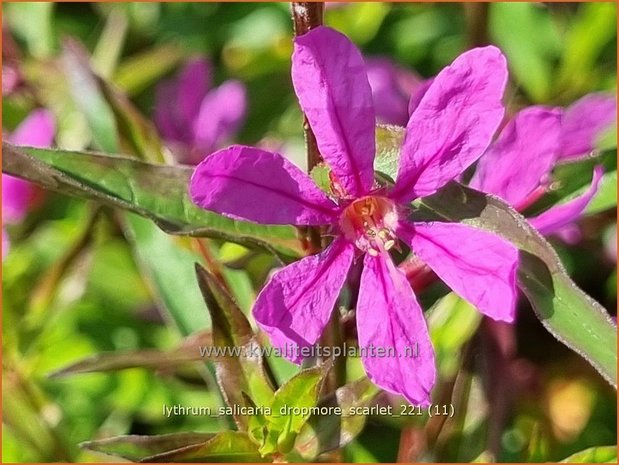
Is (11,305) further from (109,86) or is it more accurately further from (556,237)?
(556,237)

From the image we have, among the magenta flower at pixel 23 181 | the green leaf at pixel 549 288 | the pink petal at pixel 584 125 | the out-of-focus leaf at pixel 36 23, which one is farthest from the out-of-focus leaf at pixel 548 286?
the out-of-focus leaf at pixel 36 23

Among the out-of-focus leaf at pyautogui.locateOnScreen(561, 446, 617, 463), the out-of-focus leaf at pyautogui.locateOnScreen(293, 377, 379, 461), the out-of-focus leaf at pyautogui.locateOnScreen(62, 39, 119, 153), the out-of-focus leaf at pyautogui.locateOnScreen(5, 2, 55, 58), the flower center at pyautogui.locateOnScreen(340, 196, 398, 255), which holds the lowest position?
the out-of-focus leaf at pyautogui.locateOnScreen(561, 446, 617, 463)

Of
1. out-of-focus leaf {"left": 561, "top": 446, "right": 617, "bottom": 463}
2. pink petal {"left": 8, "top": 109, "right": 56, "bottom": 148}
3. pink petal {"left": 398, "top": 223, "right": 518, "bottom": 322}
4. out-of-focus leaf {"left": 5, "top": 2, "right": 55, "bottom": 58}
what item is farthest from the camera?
out-of-focus leaf {"left": 5, "top": 2, "right": 55, "bottom": 58}

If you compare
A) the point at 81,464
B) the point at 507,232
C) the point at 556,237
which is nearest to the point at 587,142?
the point at 556,237

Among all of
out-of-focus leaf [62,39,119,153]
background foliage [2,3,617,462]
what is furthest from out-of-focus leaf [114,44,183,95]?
out-of-focus leaf [62,39,119,153]

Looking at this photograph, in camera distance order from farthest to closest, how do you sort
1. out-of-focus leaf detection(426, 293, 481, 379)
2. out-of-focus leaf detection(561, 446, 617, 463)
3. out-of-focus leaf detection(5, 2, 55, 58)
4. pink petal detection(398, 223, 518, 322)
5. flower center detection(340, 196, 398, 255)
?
out-of-focus leaf detection(5, 2, 55, 58) → out-of-focus leaf detection(426, 293, 481, 379) → out-of-focus leaf detection(561, 446, 617, 463) → flower center detection(340, 196, 398, 255) → pink petal detection(398, 223, 518, 322)

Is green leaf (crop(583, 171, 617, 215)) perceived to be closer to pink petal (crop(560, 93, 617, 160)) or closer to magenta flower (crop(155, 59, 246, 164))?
pink petal (crop(560, 93, 617, 160))

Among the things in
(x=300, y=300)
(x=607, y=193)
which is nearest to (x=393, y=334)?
(x=300, y=300)
